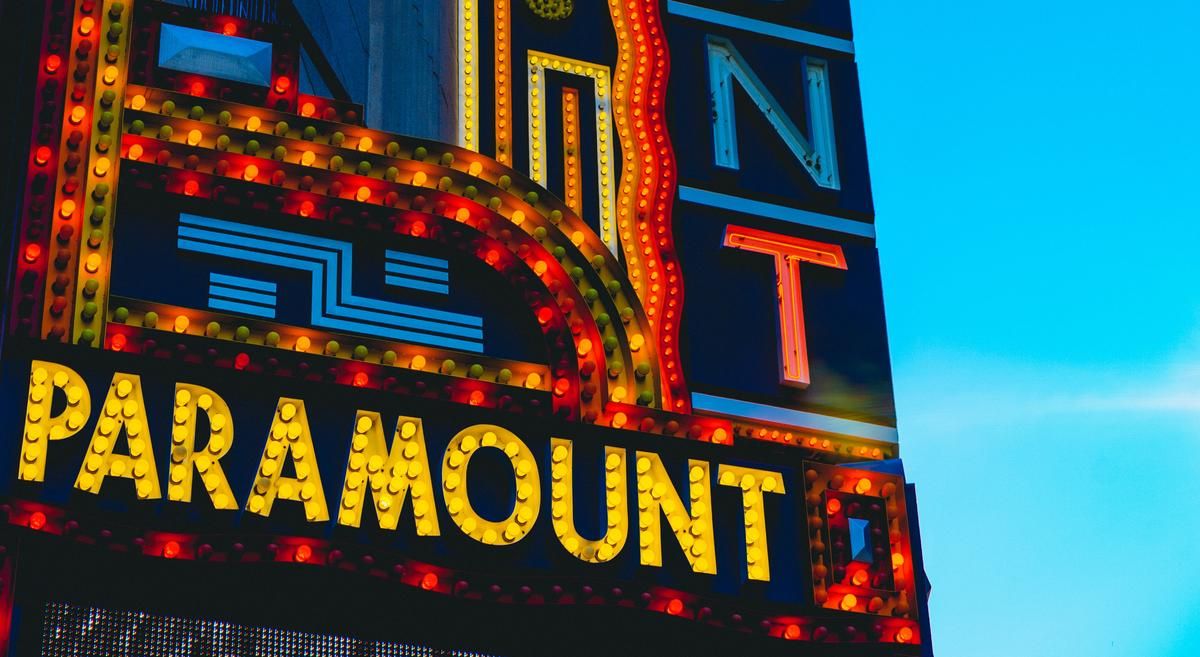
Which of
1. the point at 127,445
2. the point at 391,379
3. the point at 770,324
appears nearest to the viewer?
the point at 127,445

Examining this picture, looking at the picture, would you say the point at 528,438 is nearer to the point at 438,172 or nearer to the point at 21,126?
the point at 438,172

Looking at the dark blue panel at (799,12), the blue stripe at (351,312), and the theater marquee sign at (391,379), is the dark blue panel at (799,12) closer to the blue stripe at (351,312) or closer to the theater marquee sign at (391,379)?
the theater marquee sign at (391,379)

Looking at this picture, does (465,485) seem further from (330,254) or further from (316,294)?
(330,254)

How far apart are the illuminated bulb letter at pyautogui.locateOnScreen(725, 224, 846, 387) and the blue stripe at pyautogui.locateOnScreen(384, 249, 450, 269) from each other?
3.35 m

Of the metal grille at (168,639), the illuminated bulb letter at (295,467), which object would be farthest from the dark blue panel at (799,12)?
the metal grille at (168,639)

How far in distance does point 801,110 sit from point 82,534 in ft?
29.6

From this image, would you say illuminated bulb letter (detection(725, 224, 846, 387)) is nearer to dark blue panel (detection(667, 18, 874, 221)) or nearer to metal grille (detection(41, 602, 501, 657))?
dark blue panel (detection(667, 18, 874, 221))

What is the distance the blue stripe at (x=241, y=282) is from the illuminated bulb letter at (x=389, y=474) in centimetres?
142

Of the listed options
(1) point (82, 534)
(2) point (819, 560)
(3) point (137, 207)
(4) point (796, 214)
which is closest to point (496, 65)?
(4) point (796, 214)

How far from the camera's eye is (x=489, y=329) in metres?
14.9

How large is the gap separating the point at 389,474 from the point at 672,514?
208 cm

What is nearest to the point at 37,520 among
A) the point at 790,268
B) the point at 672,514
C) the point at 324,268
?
the point at 324,268

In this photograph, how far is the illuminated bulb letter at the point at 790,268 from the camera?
1695 centimetres

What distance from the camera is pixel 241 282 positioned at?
14.0 metres
